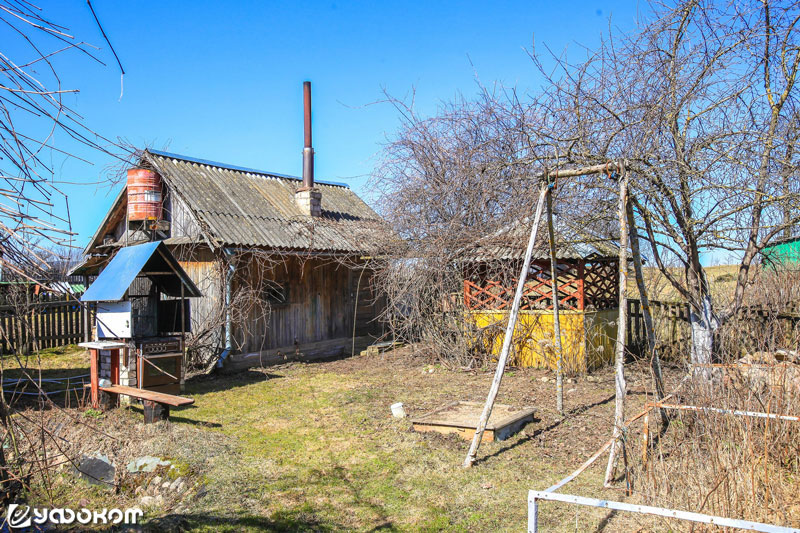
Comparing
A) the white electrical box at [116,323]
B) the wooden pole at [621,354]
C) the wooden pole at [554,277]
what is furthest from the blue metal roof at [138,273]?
the wooden pole at [621,354]

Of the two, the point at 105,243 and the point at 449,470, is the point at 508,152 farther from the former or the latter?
the point at 105,243

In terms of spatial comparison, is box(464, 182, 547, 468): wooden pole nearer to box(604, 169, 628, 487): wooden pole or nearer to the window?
box(604, 169, 628, 487): wooden pole

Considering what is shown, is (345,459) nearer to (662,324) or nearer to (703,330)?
(703,330)

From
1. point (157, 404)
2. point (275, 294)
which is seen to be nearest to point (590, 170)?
point (157, 404)

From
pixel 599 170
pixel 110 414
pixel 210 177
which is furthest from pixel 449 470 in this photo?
pixel 210 177

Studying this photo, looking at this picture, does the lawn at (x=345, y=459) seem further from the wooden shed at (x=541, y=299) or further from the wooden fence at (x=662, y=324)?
the wooden fence at (x=662, y=324)

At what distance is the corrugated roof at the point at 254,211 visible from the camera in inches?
512

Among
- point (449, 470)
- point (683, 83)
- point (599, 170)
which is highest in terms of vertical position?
point (683, 83)

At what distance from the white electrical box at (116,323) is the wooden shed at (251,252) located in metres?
2.67

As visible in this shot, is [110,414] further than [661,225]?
No

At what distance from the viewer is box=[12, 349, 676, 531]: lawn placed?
5.05 meters

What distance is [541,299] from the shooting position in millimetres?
11930

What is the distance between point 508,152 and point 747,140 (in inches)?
136

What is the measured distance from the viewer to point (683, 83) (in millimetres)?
8492
